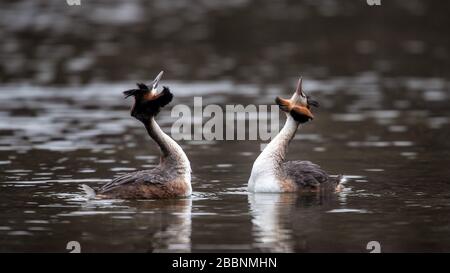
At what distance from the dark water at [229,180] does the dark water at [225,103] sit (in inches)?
1.9

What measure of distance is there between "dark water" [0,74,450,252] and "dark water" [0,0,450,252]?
49 mm

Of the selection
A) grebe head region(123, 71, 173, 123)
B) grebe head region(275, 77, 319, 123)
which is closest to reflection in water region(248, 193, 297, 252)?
grebe head region(275, 77, 319, 123)

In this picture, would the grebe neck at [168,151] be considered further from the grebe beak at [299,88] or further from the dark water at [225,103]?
the grebe beak at [299,88]

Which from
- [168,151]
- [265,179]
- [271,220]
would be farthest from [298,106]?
[271,220]

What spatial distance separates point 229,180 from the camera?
21.2m

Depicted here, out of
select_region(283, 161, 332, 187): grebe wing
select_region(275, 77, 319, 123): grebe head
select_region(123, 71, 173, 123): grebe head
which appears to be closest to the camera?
select_region(123, 71, 173, 123): grebe head

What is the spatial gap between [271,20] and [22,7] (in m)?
13.4

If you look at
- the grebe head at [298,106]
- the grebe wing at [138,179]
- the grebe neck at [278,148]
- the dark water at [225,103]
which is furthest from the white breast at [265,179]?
the grebe wing at [138,179]

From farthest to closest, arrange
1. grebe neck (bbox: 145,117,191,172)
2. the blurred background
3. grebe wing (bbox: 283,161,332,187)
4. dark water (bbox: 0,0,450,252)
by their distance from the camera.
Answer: the blurred background < grebe wing (bbox: 283,161,332,187) < grebe neck (bbox: 145,117,191,172) < dark water (bbox: 0,0,450,252)

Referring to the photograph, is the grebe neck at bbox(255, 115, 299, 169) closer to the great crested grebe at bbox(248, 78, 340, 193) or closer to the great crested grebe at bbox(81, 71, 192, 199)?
the great crested grebe at bbox(248, 78, 340, 193)

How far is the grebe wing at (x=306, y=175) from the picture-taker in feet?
64.5

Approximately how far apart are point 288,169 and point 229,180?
1.78 metres

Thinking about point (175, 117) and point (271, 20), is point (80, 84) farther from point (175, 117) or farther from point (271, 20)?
point (271, 20)

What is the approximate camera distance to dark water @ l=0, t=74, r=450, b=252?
52.3 feet
